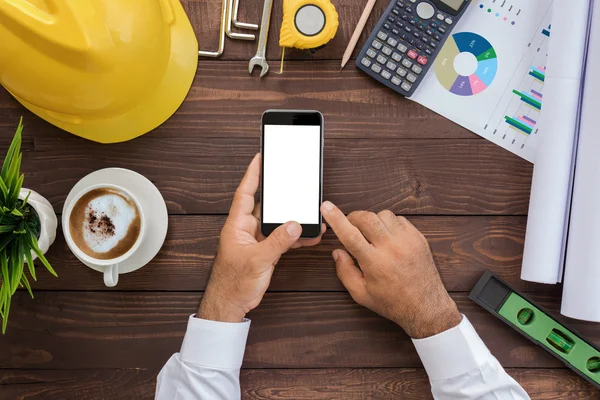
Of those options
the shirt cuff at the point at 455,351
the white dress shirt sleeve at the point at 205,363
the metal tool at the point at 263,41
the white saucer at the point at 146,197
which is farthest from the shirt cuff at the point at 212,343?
the metal tool at the point at 263,41

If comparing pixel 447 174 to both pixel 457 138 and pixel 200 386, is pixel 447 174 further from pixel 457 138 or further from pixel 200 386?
pixel 200 386

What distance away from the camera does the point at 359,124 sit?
654 millimetres

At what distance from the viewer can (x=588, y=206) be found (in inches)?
22.3

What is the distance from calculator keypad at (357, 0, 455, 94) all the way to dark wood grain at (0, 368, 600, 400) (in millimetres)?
399

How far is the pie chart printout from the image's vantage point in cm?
64

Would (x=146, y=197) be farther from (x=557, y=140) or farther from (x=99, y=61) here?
(x=557, y=140)

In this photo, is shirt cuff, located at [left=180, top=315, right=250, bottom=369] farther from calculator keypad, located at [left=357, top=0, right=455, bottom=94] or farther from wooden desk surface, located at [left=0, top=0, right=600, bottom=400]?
calculator keypad, located at [left=357, top=0, right=455, bottom=94]

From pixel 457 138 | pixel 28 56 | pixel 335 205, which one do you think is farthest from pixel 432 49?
pixel 28 56

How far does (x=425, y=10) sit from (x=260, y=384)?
56 cm

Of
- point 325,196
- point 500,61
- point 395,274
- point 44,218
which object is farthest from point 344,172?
point 44,218

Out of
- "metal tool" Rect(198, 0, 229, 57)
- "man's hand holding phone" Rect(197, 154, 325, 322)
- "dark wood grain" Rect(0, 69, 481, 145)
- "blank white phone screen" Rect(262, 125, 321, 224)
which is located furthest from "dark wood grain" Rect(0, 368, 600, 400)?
"metal tool" Rect(198, 0, 229, 57)

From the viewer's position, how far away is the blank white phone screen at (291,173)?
604 mm

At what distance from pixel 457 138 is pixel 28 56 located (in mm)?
523

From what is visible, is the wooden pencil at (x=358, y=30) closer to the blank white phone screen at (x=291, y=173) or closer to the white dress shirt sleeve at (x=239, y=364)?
the blank white phone screen at (x=291, y=173)
